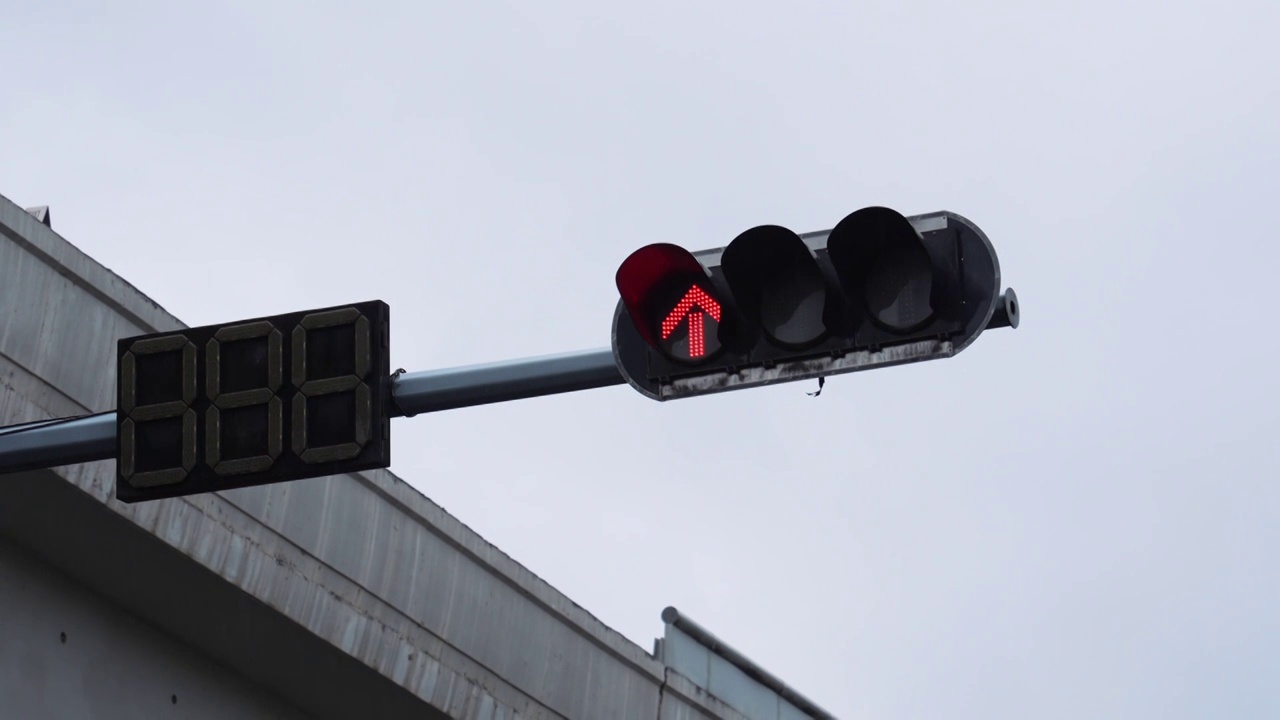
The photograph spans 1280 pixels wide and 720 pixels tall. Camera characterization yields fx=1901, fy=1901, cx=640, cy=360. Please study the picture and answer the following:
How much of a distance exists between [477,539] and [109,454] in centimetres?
771

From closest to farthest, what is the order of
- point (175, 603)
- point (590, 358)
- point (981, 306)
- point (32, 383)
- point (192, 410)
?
point (981, 306)
point (590, 358)
point (192, 410)
point (32, 383)
point (175, 603)

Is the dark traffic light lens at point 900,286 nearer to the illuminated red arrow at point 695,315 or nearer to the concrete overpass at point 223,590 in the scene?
the illuminated red arrow at point 695,315

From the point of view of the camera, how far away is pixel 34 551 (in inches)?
488

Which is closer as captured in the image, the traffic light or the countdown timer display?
the traffic light

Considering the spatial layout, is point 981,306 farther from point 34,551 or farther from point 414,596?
point 414,596

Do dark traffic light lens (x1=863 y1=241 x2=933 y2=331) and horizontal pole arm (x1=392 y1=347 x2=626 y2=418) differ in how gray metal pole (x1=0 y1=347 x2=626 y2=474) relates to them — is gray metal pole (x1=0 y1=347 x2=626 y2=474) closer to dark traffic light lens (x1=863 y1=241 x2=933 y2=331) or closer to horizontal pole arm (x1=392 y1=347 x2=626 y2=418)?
horizontal pole arm (x1=392 y1=347 x2=626 y2=418)

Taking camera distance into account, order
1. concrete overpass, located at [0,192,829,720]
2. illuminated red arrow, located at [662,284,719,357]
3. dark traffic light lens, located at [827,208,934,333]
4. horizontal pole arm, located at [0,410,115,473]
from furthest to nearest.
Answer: concrete overpass, located at [0,192,829,720]
horizontal pole arm, located at [0,410,115,473]
illuminated red arrow, located at [662,284,719,357]
dark traffic light lens, located at [827,208,934,333]

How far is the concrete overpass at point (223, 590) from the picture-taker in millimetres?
12062

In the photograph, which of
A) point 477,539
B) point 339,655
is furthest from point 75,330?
point 477,539

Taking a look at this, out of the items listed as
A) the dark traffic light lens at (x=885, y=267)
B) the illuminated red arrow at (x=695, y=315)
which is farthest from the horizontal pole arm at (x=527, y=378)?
the dark traffic light lens at (x=885, y=267)

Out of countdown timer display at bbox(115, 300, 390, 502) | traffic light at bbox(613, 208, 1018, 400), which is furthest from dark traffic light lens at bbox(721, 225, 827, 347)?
countdown timer display at bbox(115, 300, 390, 502)

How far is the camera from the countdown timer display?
292 inches

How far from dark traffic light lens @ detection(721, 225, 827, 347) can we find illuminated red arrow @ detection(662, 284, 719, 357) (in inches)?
5.3

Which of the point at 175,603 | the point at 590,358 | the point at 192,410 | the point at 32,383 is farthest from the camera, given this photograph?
the point at 175,603
